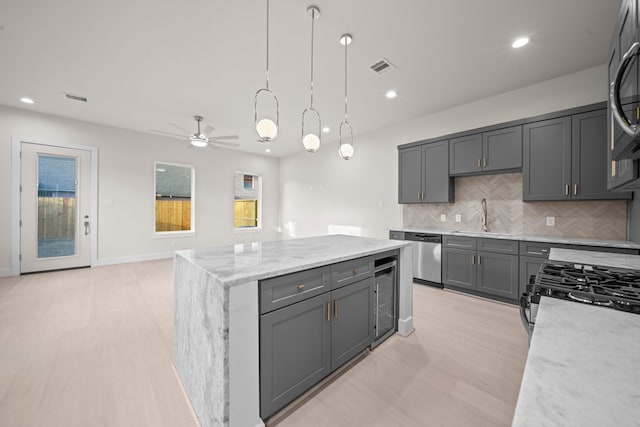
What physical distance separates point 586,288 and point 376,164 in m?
4.48

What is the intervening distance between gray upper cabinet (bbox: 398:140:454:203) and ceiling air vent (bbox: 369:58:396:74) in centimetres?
157

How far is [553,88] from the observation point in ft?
10.8

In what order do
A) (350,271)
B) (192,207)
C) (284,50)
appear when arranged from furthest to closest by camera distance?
(192,207) → (284,50) → (350,271)

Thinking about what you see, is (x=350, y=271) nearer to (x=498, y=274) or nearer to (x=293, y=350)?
(x=293, y=350)

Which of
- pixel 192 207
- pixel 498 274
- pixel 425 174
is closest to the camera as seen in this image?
pixel 498 274

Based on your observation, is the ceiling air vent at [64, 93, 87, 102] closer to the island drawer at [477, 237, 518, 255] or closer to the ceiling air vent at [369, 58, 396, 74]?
the ceiling air vent at [369, 58, 396, 74]

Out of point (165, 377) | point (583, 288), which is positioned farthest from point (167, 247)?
point (583, 288)

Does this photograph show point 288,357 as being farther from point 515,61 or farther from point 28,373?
point 515,61

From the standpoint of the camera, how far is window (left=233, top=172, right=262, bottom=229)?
23.9ft

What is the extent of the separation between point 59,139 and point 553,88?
8004 mm

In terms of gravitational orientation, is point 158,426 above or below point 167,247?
below

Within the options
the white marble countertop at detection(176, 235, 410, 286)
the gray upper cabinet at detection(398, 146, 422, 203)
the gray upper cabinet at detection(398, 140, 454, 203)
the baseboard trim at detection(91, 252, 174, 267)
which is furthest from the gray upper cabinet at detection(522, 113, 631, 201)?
the baseboard trim at detection(91, 252, 174, 267)

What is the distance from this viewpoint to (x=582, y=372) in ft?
1.66

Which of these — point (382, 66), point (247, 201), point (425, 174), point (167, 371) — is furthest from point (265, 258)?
point (247, 201)
